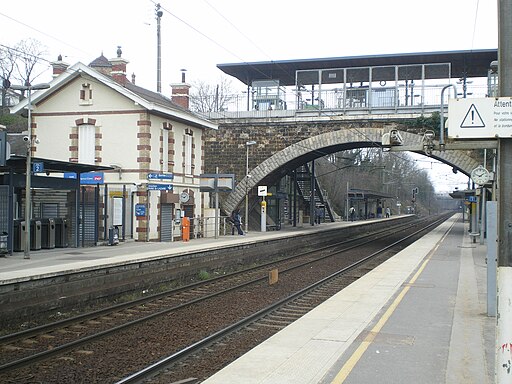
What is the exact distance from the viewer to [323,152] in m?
38.1

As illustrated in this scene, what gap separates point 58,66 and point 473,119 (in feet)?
81.9

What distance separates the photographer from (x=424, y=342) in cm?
783

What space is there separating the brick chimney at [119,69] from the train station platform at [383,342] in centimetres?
1746

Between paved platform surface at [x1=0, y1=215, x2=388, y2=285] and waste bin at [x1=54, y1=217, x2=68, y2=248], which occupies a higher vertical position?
waste bin at [x1=54, y1=217, x2=68, y2=248]

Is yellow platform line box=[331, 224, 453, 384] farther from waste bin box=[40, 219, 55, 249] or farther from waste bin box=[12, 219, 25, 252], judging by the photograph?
waste bin box=[40, 219, 55, 249]

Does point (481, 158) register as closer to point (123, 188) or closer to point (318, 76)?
point (318, 76)

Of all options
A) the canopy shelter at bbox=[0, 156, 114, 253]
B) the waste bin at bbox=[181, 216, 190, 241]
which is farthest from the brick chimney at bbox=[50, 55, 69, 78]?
the waste bin at bbox=[181, 216, 190, 241]

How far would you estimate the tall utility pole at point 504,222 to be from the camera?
13.9 ft

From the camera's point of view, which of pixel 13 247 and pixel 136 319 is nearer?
pixel 136 319

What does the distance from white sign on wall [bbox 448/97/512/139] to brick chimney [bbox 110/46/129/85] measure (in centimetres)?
2262

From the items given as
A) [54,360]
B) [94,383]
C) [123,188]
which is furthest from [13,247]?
[94,383]

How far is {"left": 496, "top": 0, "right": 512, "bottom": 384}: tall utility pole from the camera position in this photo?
4.24 m

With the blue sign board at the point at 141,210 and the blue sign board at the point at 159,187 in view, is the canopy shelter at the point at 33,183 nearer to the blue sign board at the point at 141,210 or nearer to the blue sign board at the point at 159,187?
the blue sign board at the point at 141,210

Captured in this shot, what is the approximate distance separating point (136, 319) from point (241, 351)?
3.27 meters
